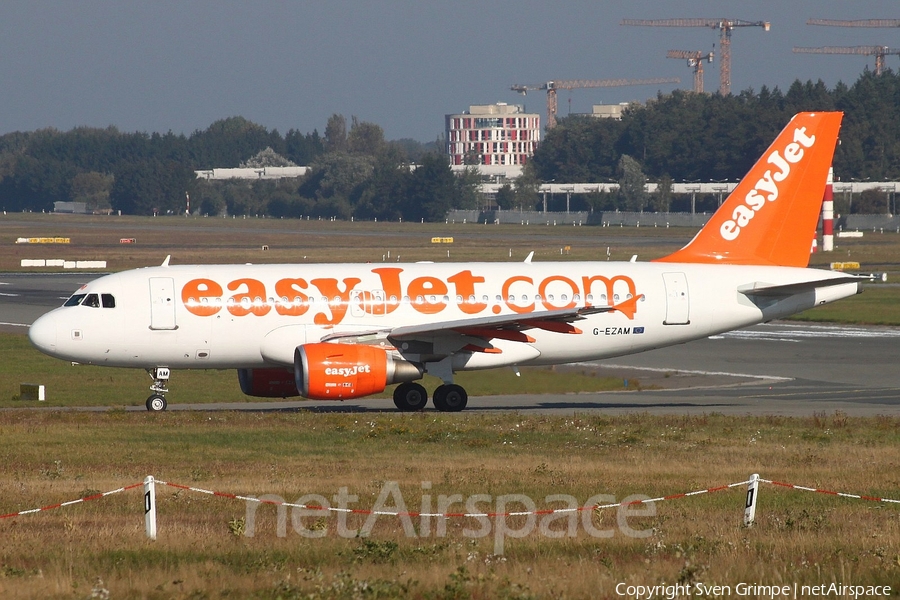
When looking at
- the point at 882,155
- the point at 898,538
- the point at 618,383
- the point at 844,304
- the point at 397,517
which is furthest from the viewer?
the point at 882,155

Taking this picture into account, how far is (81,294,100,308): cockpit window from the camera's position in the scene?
34438 millimetres

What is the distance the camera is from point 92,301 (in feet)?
113

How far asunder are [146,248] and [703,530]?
12085cm

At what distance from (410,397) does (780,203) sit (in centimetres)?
1292

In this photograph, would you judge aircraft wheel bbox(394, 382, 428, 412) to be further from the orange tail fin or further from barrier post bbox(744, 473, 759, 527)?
barrier post bbox(744, 473, 759, 527)

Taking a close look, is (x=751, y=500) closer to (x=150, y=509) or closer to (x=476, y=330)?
(x=150, y=509)

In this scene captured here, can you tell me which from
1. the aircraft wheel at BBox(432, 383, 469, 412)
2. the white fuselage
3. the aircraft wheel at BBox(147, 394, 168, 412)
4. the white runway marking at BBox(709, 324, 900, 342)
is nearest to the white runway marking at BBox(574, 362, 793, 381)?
the white fuselage

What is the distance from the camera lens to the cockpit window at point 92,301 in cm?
3444

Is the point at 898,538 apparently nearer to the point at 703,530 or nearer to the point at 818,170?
the point at 703,530

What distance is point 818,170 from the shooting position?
38.4 meters

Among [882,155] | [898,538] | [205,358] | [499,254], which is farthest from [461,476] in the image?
[882,155]

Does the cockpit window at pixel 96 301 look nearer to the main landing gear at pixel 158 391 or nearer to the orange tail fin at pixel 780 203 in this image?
the main landing gear at pixel 158 391

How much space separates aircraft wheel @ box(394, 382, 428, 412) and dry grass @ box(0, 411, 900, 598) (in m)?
2.47

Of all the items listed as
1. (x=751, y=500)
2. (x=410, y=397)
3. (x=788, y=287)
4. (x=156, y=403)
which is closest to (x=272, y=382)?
(x=156, y=403)
